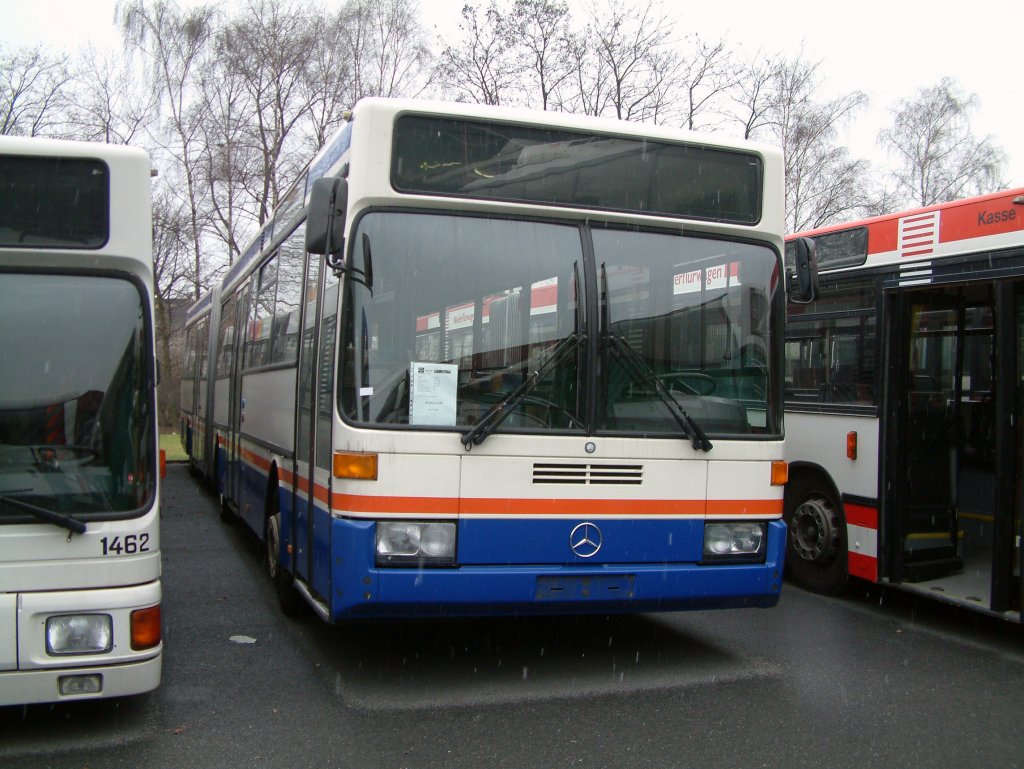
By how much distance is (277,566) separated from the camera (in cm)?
711

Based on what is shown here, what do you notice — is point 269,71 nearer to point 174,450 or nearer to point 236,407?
point 174,450

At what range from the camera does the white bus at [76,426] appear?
4.09 m

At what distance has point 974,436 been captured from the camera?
769 centimetres

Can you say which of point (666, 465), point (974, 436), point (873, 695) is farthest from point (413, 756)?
point (974, 436)

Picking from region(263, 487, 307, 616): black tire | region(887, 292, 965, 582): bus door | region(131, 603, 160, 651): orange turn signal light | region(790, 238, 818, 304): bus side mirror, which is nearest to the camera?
region(131, 603, 160, 651): orange turn signal light

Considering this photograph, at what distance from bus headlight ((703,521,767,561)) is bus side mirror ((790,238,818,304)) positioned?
57.1 inches

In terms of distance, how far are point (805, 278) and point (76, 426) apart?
4.19m

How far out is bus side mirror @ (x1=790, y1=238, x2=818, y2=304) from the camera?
6020 mm

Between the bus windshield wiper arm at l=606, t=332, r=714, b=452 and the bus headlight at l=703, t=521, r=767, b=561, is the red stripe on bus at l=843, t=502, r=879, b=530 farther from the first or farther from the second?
the bus windshield wiper arm at l=606, t=332, r=714, b=452

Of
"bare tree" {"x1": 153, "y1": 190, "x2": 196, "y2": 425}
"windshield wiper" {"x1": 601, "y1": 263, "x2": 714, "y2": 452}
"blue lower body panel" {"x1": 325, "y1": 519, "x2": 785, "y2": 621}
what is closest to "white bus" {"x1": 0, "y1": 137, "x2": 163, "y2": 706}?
"blue lower body panel" {"x1": 325, "y1": 519, "x2": 785, "y2": 621}

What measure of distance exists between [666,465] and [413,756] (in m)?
2.03

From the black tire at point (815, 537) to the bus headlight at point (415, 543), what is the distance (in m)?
3.52

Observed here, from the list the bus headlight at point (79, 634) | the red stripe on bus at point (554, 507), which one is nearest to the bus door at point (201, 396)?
the red stripe on bus at point (554, 507)

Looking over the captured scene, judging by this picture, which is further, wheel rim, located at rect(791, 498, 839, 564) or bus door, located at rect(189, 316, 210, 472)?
bus door, located at rect(189, 316, 210, 472)
